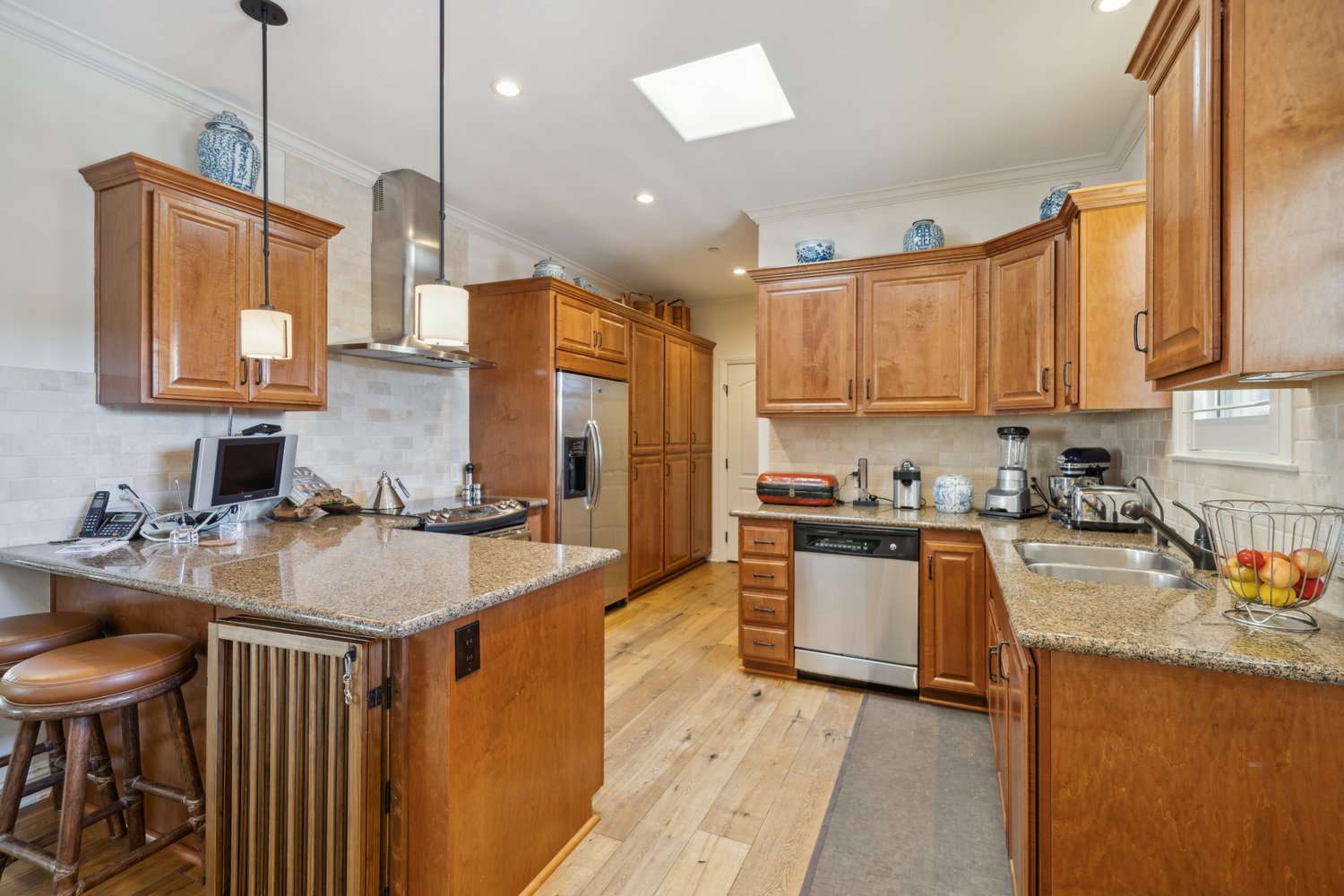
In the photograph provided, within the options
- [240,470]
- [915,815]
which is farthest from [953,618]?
[240,470]

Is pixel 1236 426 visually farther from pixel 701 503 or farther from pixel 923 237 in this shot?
pixel 701 503

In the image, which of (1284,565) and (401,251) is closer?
(1284,565)

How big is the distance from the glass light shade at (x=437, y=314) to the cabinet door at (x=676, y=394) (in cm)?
342

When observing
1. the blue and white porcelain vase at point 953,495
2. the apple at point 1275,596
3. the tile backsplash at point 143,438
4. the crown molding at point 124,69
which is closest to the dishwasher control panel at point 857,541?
the blue and white porcelain vase at point 953,495

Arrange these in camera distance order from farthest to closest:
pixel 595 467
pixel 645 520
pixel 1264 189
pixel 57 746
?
pixel 645 520 < pixel 595 467 < pixel 57 746 < pixel 1264 189

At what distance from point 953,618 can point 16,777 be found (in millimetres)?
3363

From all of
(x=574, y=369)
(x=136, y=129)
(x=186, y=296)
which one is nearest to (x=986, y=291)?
(x=574, y=369)

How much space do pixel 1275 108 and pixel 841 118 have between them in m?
1.95

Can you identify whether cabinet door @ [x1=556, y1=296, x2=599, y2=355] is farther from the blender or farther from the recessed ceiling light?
the blender

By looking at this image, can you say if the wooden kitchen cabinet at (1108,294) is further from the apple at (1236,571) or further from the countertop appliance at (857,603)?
the apple at (1236,571)

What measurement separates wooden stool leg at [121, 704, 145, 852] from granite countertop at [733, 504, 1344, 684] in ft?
8.00

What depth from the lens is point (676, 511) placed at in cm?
545

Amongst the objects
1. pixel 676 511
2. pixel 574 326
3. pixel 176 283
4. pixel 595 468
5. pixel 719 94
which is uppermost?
pixel 719 94

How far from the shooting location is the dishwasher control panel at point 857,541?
295 cm
